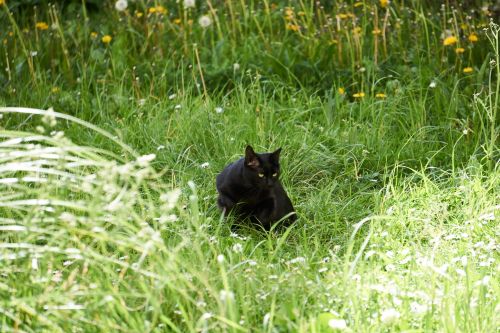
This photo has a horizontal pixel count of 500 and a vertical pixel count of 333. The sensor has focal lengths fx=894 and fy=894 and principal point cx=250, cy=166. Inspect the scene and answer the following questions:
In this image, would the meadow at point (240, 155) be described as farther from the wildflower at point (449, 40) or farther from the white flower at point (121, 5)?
the white flower at point (121, 5)

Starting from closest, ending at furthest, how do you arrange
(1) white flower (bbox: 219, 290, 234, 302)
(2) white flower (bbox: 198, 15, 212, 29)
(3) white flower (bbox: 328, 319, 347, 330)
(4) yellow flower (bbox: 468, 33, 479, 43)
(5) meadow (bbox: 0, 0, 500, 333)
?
(1) white flower (bbox: 219, 290, 234, 302) → (3) white flower (bbox: 328, 319, 347, 330) → (5) meadow (bbox: 0, 0, 500, 333) → (4) yellow flower (bbox: 468, 33, 479, 43) → (2) white flower (bbox: 198, 15, 212, 29)

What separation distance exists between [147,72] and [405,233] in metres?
2.60

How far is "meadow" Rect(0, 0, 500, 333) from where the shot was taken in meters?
2.49

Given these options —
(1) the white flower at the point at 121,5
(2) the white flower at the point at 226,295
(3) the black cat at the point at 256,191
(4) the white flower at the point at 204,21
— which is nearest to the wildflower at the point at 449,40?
(4) the white flower at the point at 204,21

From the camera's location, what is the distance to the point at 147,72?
570 centimetres

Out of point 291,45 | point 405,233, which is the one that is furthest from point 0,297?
point 291,45

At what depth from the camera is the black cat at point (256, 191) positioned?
12.9 feet

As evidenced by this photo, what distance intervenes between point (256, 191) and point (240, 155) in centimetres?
52

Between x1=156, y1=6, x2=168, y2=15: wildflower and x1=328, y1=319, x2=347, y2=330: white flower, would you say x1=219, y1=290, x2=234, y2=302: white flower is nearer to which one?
x1=328, y1=319, x2=347, y2=330: white flower

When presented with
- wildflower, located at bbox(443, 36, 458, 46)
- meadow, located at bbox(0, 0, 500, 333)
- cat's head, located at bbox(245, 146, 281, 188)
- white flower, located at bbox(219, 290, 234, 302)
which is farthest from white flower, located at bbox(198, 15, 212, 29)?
white flower, located at bbox(219, 290, 234, 302)

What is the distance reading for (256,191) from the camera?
400 cm

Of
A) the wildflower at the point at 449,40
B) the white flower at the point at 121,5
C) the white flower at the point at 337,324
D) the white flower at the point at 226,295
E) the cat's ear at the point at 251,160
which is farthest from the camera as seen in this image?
the white flower at the point at 121,5

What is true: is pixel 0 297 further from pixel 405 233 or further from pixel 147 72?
pixel 147 72

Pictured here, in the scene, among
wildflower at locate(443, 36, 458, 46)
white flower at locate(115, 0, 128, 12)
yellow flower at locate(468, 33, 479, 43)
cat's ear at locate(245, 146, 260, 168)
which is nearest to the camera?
cat's ear at locate(245, 146, 260, 168)
